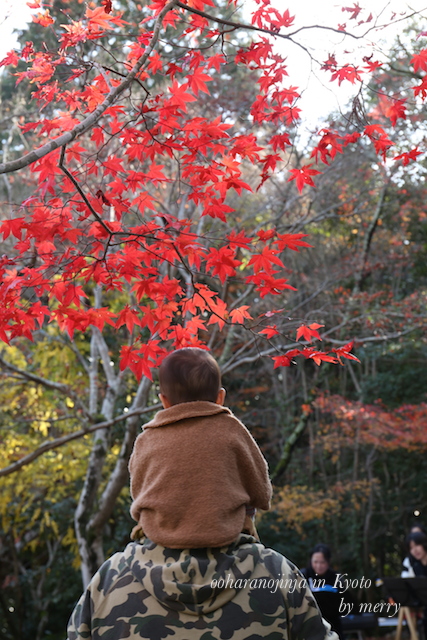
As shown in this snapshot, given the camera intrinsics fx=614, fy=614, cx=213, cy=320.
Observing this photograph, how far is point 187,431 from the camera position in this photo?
Answer: 145 cm

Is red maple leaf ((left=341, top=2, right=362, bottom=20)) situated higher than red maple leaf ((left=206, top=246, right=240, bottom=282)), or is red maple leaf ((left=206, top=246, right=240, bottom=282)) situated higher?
red maple leaf ((left=341, top=2, right=362, bottom=20))

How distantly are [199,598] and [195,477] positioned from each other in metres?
0.26

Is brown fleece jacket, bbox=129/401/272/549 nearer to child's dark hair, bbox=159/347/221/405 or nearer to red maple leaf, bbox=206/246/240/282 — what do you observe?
child's dark hair, bbox=159/347/221/405

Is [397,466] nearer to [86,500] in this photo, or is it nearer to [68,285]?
[86,500]

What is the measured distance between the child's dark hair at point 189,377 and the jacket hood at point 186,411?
2 cm

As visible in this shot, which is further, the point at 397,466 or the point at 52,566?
the point at 397,466

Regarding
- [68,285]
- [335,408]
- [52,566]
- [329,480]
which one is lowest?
[52,566]

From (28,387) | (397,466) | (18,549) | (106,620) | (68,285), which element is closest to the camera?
(106,620)

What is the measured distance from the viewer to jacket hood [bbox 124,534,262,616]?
134 cm

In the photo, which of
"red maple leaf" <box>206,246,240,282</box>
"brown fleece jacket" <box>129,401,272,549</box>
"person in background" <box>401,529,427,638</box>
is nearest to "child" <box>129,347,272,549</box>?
"brown fleece jacket" <box>129,401,272,549</box>

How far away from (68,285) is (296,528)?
893cm

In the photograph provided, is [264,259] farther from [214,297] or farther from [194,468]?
[214,297]

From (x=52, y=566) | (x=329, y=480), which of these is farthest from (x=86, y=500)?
(x=329, y=480)

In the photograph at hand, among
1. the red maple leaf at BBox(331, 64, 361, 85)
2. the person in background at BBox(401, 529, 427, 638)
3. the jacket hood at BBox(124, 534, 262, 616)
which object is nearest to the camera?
the jacket hood at BBox(124, 534, 262, 616)
